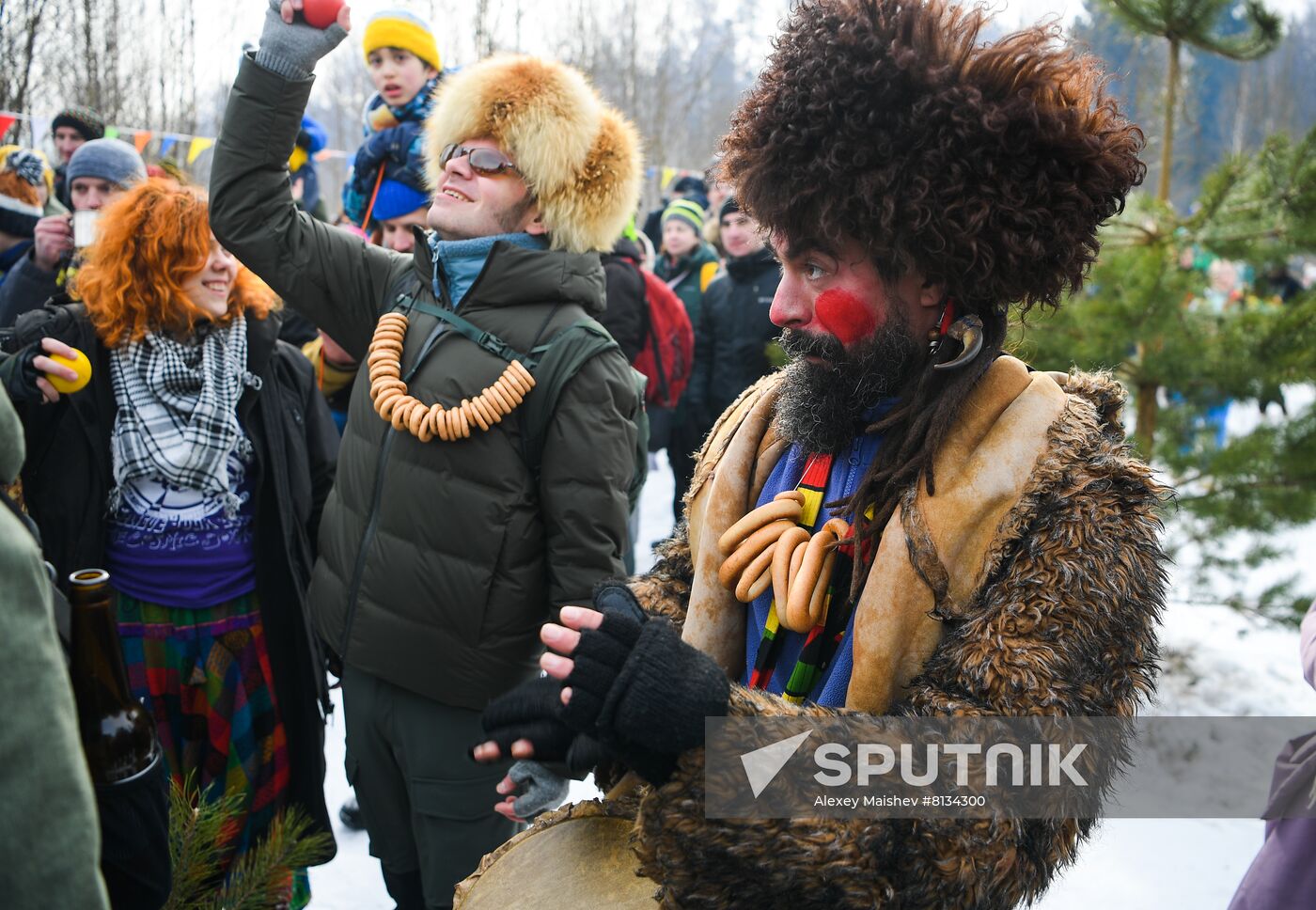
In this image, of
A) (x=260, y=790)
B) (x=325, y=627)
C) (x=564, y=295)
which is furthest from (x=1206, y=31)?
(x=260, y=790)

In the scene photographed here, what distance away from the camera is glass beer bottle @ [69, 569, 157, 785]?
1.51 m

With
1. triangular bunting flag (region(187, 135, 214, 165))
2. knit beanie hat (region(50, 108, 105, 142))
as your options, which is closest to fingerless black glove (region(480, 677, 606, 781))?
knit beanie hat (region(50, 108, 105, 142))

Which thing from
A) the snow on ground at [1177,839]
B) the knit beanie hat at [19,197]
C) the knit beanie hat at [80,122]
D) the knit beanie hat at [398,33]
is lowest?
the snow on ground at [1177,839]

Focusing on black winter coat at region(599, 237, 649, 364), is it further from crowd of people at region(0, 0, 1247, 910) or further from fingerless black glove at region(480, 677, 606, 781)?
fingerless black glove at region(480, 677, 606, 781)

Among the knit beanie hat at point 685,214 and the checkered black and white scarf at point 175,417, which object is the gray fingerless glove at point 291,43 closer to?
the checkered black and white scarf at point 175,417

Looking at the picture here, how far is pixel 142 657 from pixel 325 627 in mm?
569

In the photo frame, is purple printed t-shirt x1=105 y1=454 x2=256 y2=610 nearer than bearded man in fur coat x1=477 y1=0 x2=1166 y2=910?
No

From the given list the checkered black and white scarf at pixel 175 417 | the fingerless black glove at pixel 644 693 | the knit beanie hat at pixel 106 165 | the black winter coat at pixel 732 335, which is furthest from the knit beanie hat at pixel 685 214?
the fingerless black glove at pixel 644 693

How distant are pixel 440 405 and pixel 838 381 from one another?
116 cm

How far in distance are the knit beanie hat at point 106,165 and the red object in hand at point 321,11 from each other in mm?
2041

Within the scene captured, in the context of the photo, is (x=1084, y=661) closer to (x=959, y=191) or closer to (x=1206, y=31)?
(x=959, y=191)

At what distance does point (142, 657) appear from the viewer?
2.72 meters

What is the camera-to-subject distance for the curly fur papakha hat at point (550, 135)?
8.43ft

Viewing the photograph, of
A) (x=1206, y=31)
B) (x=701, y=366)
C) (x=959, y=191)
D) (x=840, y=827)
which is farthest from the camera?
(x=701, y=366)
